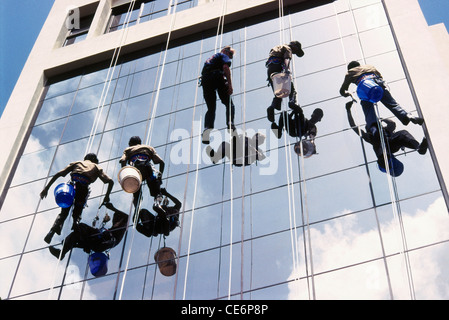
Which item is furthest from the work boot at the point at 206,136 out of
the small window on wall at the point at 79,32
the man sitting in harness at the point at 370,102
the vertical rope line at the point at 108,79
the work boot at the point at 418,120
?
the small window on wall at the point at 79,32

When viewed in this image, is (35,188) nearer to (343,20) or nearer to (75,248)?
(75,248)

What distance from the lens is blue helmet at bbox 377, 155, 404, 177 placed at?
31.1ft

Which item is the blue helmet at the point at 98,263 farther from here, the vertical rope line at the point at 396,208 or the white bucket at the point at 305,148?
the vertical rope line at the point at 396,208

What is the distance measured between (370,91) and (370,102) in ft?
1.50

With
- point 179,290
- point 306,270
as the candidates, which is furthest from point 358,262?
point 179,290

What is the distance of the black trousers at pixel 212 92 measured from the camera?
10891mm

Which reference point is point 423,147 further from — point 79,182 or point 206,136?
point 79,182

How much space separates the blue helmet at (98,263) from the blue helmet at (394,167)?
4413 mm

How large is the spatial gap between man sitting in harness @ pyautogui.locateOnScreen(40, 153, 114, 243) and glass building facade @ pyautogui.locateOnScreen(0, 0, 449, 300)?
26 cm

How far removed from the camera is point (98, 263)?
33.0ft

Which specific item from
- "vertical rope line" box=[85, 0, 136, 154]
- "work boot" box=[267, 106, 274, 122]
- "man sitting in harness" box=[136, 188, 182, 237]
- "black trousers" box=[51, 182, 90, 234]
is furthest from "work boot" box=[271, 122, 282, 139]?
"vertical rope line" box=[85, 0, 136, 154]
